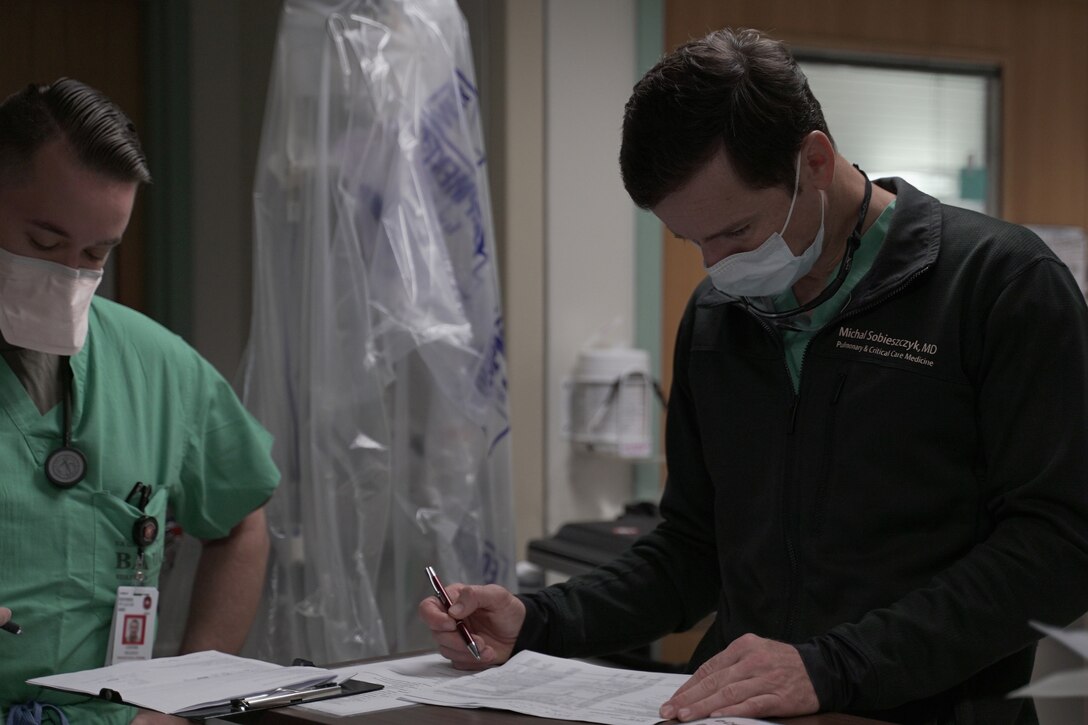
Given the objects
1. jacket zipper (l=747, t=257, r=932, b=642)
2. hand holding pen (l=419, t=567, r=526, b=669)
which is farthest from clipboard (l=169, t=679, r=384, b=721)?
jacket zipper (l=747, t=257, r=932, b=642)

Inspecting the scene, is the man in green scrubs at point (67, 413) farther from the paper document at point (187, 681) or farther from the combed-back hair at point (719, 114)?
the combed-back hair at point (719, 114)

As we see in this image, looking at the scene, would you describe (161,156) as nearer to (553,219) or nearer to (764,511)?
(553,219)

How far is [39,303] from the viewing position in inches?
63.1

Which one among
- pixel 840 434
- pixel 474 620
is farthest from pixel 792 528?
pixel 474 620

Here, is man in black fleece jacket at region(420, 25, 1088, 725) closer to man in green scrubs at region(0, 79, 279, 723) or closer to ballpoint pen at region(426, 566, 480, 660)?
ballpoint pen at region(426, 566, 480, 660)

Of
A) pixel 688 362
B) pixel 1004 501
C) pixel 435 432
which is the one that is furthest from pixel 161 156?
pixel 1004 501

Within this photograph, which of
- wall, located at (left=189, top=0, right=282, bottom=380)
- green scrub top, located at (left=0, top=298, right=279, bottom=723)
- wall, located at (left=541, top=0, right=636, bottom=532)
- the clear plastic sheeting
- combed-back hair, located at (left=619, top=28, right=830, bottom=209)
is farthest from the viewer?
wall, located at (left=541, top=0, right=636, bottom=532)

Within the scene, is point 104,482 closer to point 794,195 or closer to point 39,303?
point 39,303

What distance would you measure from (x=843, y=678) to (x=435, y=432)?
4.54 feet

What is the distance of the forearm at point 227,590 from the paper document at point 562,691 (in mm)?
681

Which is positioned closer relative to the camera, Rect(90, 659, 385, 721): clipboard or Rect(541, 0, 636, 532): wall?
Rect(90, 659, 385, 721): clipboard

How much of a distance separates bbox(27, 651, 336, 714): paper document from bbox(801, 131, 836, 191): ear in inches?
29.0

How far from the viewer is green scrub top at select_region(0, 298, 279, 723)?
158 centimetres

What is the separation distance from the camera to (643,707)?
114 cm
